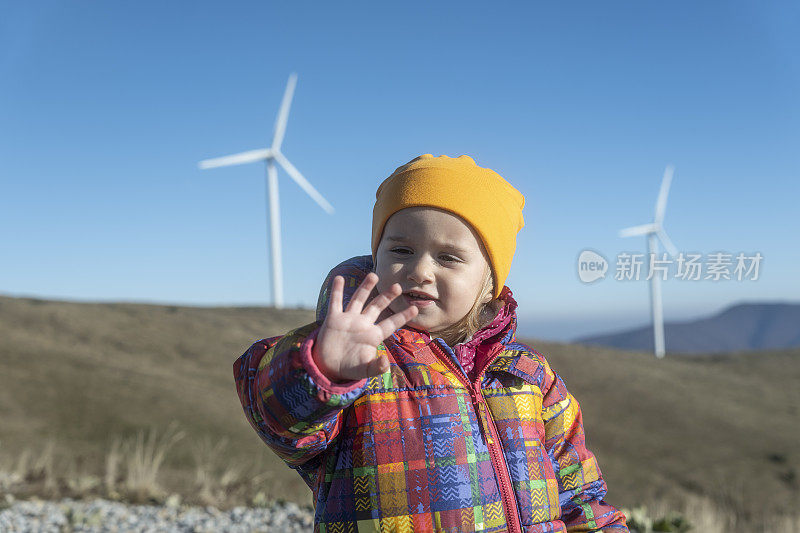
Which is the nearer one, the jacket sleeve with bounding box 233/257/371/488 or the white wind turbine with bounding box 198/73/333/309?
the jacket sleeve with bounding box 233/257/371/488

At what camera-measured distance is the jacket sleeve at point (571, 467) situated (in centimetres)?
301

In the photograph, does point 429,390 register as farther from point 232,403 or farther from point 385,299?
point 232,403

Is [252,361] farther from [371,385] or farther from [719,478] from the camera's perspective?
[719,478]

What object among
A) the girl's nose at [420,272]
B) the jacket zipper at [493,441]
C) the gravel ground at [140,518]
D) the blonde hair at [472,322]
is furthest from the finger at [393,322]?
the gravel ground at [140,518]

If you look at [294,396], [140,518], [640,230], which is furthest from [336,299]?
[640,230]

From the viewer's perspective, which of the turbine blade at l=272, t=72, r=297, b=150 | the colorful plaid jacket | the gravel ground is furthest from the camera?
the turbine blade at l=272, t=72, r=297, b=150

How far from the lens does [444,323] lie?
281 centimetres

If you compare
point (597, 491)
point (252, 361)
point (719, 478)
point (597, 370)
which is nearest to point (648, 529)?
point (597, 491)

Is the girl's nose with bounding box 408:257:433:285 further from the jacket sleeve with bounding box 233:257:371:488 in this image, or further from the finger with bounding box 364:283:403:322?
the jacket sleeve with bounding box 233:257:371:488

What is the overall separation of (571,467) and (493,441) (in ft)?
2.00

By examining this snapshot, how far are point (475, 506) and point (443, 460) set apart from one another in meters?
0.21

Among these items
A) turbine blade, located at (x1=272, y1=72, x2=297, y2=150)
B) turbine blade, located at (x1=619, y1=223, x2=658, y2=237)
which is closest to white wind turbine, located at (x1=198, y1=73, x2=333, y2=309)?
turbine blade, located at (x1=272, y1=72, x2=297, y2=150)

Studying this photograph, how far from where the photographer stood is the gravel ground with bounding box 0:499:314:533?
7145mm

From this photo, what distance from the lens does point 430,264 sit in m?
2.71
